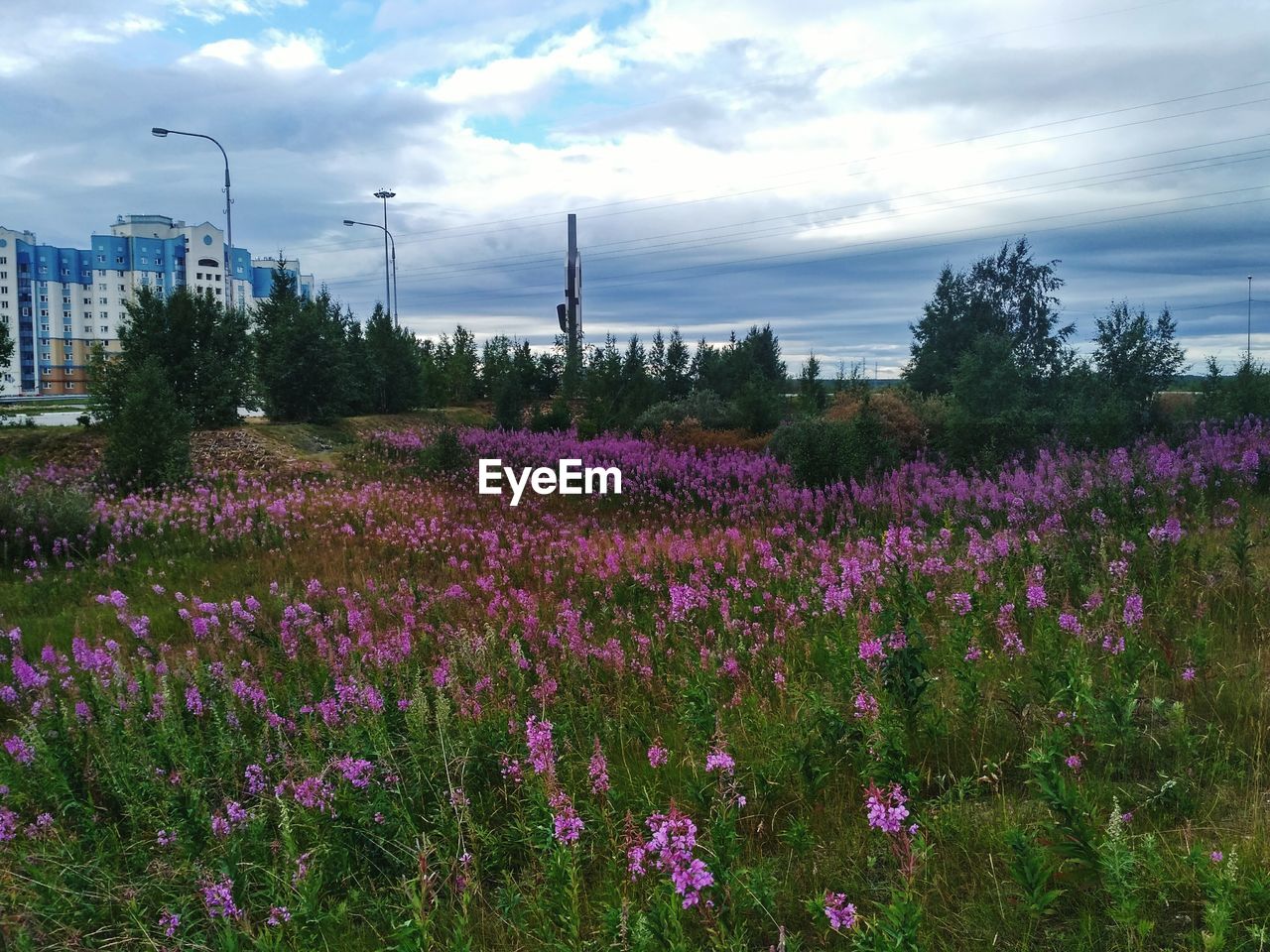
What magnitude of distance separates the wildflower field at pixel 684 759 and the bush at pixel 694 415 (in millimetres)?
12343

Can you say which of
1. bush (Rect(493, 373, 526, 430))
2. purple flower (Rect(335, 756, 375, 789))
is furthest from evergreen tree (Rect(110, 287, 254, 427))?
purple flower (Rect(335, 756, 375, 789))

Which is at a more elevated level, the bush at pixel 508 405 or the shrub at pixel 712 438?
the bush at pixel 508 405

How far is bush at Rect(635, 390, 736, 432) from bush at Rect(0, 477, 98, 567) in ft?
37.4

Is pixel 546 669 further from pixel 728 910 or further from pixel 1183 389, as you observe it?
pixel 1183 389

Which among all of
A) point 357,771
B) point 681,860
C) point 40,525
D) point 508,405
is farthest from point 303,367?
point 681,860

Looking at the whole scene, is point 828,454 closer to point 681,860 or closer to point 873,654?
point 873,654

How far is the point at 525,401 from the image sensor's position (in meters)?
27.6

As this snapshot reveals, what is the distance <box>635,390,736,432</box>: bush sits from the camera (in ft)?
66.3

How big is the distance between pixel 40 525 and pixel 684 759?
425 inches

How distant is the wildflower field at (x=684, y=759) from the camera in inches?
105

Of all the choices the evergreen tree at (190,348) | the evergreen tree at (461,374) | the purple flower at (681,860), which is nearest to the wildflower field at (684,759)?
the purple flower at (681,860)

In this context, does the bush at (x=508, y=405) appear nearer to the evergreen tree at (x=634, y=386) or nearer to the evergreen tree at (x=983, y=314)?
the evergreen tree at (x=634, y=386)

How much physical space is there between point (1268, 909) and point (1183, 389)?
21.1 meters

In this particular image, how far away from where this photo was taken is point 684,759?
379cm
